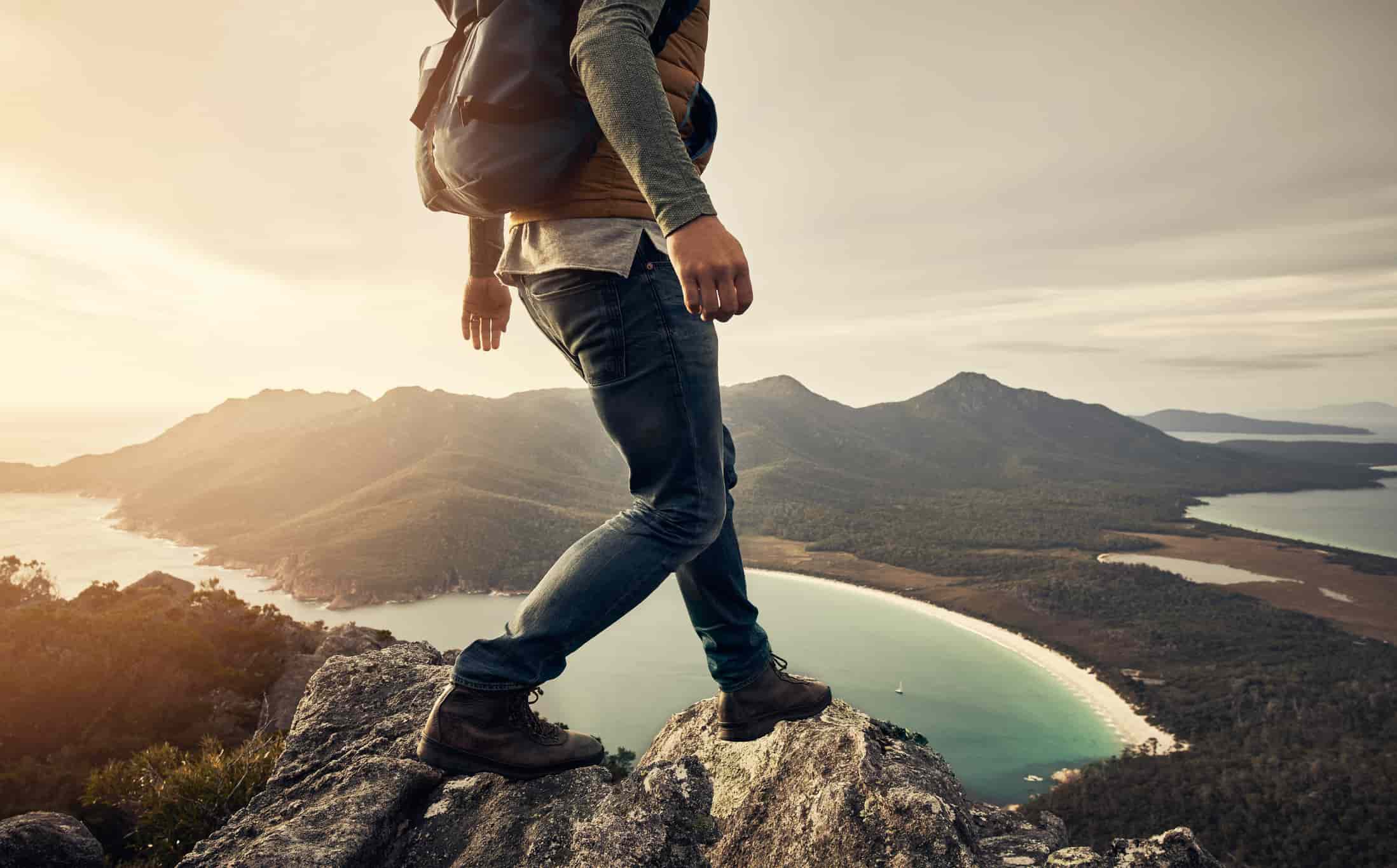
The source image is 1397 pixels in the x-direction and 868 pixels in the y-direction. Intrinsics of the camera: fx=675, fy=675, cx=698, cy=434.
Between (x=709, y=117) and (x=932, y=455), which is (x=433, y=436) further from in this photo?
(x=709, y=117)

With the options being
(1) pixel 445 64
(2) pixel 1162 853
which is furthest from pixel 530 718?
(2) pixel 1162 853

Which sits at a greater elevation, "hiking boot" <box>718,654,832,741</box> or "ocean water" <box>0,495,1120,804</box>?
"hiking boot" <box>718,654,832,741</box>

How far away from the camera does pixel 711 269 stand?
1.24 m

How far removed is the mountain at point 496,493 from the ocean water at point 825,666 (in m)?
8.06

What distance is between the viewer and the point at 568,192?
149 cm

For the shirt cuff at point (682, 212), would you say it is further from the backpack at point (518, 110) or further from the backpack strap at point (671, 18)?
the backpack strap at point (671, 18)

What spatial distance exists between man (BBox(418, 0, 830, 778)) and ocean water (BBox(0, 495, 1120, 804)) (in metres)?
46.7

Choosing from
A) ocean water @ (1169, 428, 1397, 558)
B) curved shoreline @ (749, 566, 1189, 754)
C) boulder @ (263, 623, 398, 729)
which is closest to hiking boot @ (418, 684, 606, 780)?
boulder @ (263, 623, 398, 729)

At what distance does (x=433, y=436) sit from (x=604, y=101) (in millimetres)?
164721

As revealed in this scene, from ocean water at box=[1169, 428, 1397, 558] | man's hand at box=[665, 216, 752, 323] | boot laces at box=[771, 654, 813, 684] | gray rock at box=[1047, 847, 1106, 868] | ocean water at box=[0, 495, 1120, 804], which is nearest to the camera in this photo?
man's hand at box=[665, 216, 752, 323]

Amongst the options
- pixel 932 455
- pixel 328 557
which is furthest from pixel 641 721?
→ pixel 932 455

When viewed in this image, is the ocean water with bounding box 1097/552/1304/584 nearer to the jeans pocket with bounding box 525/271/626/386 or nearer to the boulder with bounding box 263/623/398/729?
the boulder with bounding box 263/623/398/729

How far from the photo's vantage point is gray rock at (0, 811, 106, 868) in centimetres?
287

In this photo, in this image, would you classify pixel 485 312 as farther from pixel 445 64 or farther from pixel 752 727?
pixel 752 727
